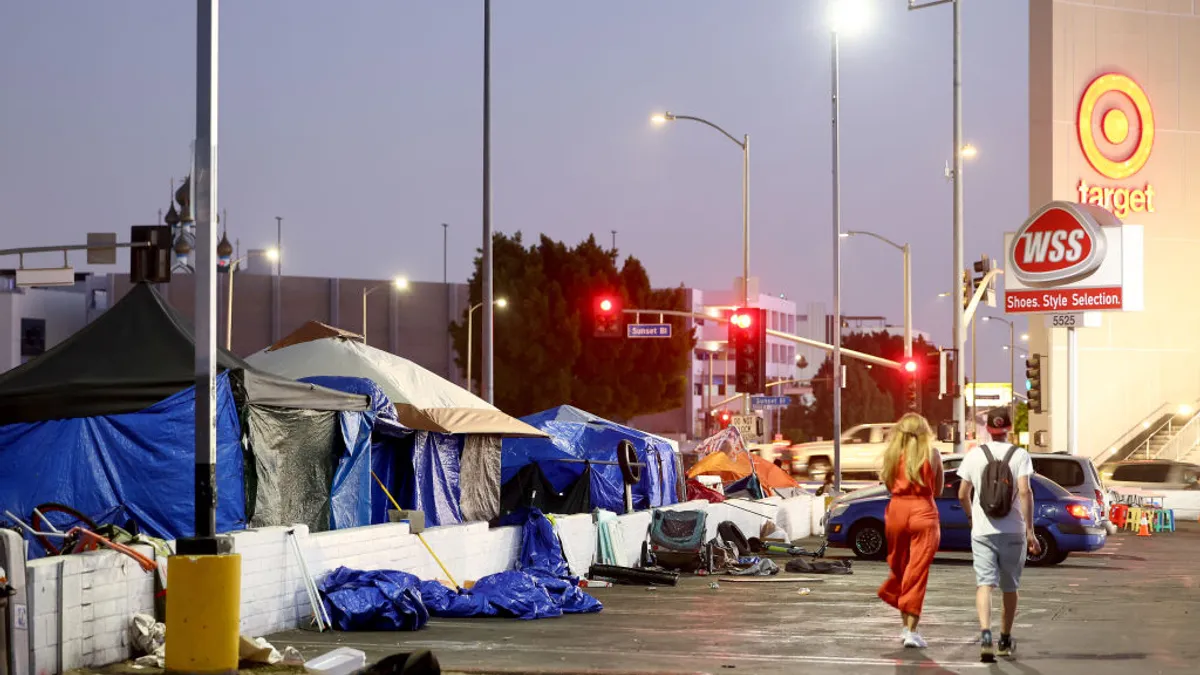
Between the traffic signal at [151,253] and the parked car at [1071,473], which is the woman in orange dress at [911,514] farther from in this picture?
the parked car at [1071,473]

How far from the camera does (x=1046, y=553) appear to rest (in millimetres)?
24422

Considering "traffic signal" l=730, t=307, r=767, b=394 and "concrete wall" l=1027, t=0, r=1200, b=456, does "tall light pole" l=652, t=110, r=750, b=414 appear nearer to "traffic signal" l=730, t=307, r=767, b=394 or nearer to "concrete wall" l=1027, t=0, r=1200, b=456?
"traffic signal" l=730, t=307, r=767, b=394

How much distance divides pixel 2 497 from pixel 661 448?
18.2 m

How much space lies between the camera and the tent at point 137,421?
16031 millimetres

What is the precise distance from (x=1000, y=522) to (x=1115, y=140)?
5192 cm

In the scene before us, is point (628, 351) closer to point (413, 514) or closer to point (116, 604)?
point (413, 514)

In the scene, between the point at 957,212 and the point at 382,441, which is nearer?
the point at 382,441

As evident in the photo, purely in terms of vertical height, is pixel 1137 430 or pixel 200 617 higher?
pixel 200 617

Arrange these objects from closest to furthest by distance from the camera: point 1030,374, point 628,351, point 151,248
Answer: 1. point 151,248
2. point 1030,374
3. point 628,351

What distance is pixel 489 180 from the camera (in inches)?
1043

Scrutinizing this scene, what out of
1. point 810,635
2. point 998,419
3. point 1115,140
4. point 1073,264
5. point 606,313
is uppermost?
point 1115,140

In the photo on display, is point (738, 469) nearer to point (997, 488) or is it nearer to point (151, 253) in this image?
point (151, 253)

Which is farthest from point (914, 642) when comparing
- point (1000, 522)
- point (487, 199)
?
point (487, 199)

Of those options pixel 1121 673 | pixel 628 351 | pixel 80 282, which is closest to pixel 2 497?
pixel 1121 673
